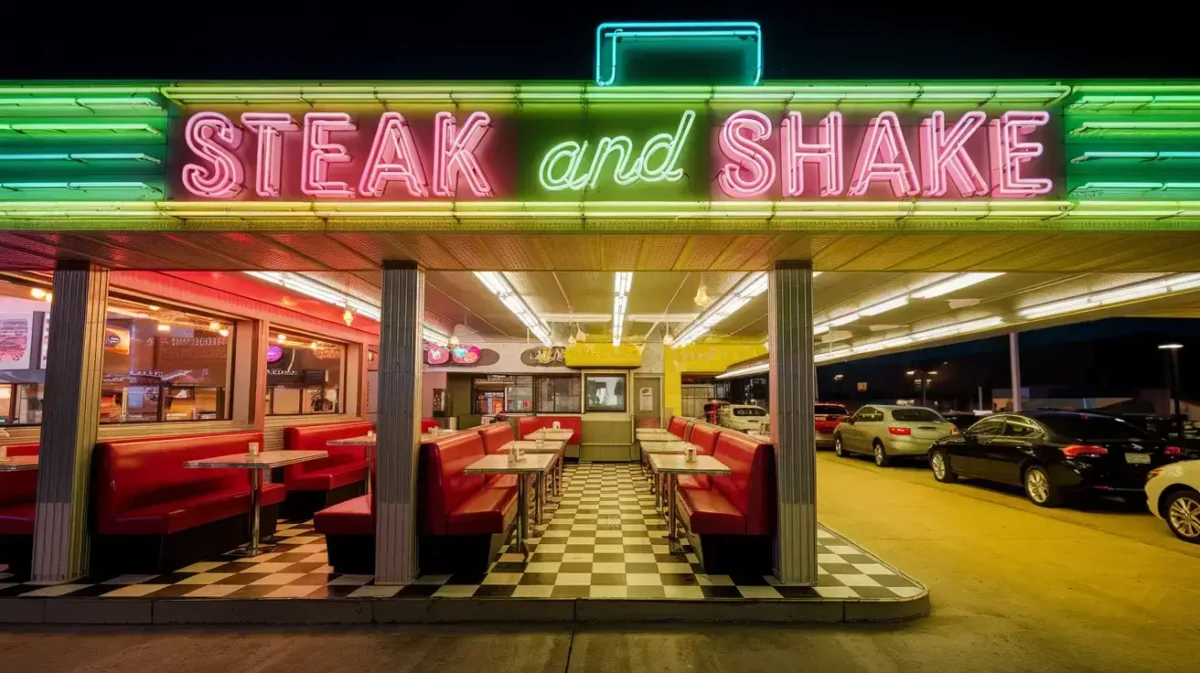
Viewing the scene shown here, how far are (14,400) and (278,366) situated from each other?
13.4 feet

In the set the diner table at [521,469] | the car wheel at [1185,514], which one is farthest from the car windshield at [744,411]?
the diner table at [521,469]

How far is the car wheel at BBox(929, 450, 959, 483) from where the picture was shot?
11891mm

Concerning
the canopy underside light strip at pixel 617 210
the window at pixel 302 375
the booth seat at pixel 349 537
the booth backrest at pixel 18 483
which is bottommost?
the booth seat at pixel 349 537

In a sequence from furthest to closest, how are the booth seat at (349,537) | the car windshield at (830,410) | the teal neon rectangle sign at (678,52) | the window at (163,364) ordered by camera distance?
the car windshield at (830,410)
the window at (163,364)
the booth seat at (349,537)
the teal neon rectangle sign at (678,52)

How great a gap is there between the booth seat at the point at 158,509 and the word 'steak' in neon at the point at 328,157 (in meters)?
3.07

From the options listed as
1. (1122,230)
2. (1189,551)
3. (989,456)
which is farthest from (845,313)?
(1122,230)

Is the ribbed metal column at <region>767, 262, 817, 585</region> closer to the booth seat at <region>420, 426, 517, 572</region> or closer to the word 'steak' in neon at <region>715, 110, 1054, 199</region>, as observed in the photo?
the word 'steak' in neon at <region>715, 110, 1054, 199</region>

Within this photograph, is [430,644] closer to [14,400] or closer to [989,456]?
[14,400]

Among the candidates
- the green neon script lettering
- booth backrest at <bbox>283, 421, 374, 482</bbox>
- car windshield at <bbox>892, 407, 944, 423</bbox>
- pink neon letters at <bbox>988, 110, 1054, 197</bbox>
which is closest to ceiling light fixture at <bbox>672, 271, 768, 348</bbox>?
pink neon letters at <bbox>988, 110, 1054, 197</bbox>

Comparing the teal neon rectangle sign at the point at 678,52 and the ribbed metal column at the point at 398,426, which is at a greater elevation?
the teal neon rectangle sign at the point at 678,52

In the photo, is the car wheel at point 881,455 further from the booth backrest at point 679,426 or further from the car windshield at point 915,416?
the booth backrest at point 679,426

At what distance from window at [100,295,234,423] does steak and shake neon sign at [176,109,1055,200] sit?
4179mm

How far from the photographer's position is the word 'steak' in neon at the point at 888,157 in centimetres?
471

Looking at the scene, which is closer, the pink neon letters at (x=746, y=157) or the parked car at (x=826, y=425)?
the pink neon letters at (x=746, y=157)
